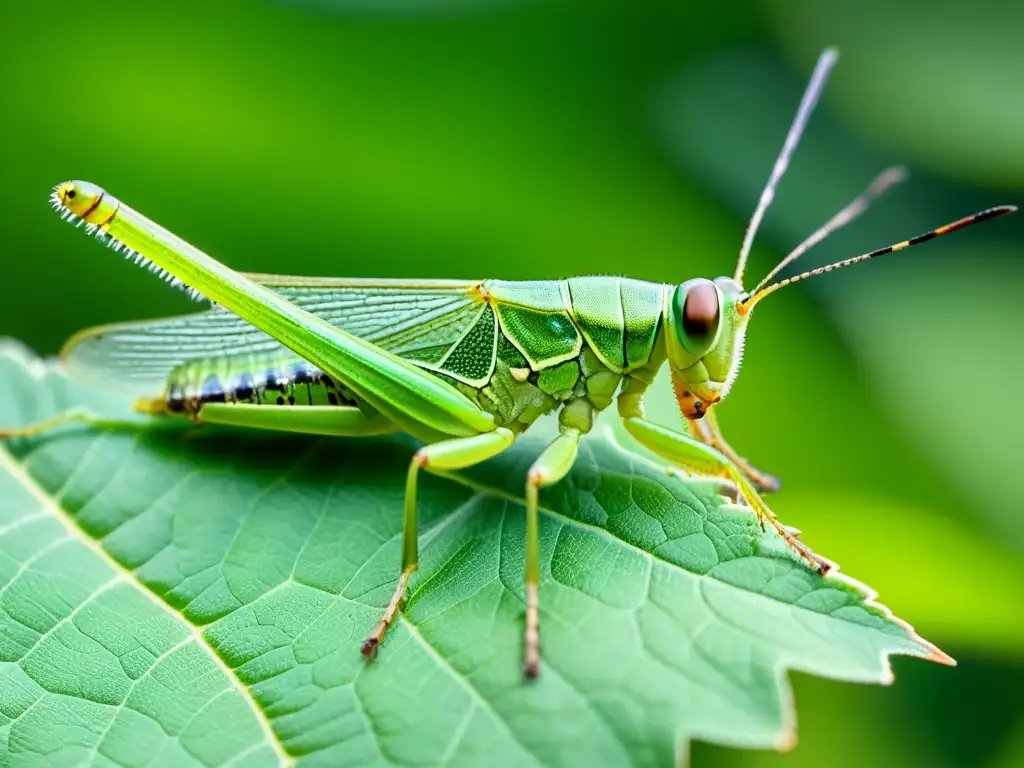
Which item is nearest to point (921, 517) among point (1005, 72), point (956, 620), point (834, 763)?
point (956, 620)

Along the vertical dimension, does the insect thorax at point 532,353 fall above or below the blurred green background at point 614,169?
below

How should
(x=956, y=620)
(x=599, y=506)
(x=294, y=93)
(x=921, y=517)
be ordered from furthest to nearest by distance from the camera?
(x=294, y=93)
(x=921, y=517)
(x=956, y=620)
(x=599, y=506)

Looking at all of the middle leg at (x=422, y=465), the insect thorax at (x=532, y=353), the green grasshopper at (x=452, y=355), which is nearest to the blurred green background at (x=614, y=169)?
the green grasshopper at (x=452, y=355)

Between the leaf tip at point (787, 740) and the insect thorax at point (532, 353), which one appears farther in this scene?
the insect thorax at point (532, 353)

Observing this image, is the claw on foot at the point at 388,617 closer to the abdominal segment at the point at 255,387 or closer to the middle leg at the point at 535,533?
the middle leg at the point at 535,533

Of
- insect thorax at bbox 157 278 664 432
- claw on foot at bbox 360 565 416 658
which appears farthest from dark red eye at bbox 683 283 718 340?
claw on foot at bbox 360 565 416 658

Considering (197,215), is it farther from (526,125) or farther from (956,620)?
(956,620)

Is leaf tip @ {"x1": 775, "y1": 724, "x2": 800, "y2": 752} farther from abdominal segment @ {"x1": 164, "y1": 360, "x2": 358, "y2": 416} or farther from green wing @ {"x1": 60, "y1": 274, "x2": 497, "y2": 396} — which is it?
abdominal segment @ {"x1": 164, "y1": 360, "x2": 358, "y2": 416}
